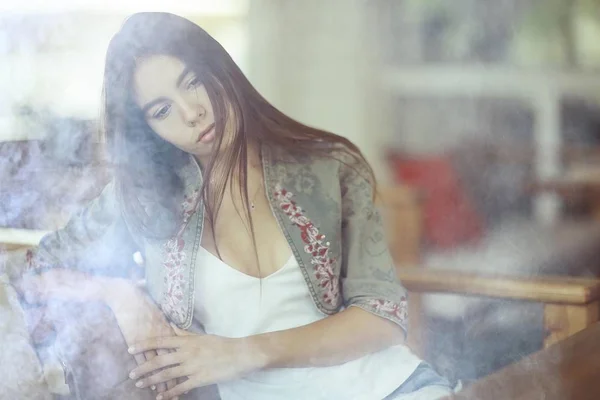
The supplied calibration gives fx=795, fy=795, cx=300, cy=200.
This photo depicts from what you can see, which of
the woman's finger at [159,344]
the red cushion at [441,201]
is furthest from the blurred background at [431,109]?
the woman's finger at [159,344]

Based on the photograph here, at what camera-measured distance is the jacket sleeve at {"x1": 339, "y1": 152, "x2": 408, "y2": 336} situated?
2.32ft

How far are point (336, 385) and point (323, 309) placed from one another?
74 mm

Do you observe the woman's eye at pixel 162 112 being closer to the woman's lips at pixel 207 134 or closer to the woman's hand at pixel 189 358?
A: the woman's lips at pixel 207 134

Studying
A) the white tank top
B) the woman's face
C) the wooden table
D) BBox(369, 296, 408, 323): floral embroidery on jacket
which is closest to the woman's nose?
the woman's face

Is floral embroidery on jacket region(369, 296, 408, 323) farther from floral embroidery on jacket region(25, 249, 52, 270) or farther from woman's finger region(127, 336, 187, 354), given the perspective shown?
floral embroidery on jacket region(25, 249, 52, 270)

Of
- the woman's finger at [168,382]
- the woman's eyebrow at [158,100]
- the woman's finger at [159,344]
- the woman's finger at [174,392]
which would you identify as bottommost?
the woman's finger at [174,392]

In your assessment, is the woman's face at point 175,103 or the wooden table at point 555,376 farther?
the wooden table at point 555,376

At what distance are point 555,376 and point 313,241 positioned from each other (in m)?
0.29

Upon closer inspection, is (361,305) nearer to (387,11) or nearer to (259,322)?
(259,322)

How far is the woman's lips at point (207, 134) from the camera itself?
→ 675mm

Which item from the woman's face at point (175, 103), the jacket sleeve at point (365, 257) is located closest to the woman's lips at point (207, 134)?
the woman's face at point (175, 103)

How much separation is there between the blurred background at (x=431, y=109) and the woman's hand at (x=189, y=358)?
14 centimetres

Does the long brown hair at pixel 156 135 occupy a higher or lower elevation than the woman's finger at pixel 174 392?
higher

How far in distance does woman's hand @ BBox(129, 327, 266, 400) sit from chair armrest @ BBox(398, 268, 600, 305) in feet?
0.60
